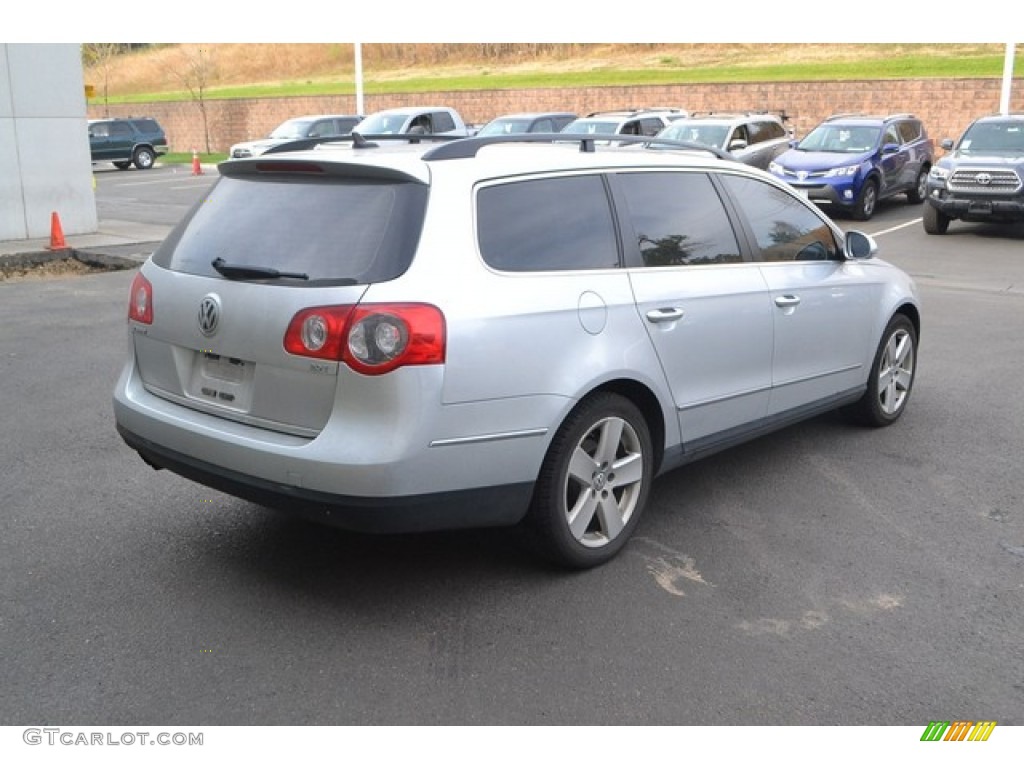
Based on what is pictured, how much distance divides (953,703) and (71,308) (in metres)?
9.25

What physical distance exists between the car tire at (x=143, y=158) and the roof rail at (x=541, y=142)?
3504cm

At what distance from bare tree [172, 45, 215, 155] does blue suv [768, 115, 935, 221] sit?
35.6 m

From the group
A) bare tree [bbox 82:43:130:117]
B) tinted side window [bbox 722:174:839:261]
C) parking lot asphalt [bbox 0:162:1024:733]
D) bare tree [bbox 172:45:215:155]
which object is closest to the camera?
parking lot asphalt [bbox 0:162:1024:733]

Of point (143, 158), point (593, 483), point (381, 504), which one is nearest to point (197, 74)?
point (143, 158)

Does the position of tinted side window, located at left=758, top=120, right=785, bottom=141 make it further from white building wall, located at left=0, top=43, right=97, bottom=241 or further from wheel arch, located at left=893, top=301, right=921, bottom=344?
wheel arch, located at left=893, top=301, right=921, bottom=344

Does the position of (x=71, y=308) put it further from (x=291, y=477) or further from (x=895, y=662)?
(x=895, y=662)

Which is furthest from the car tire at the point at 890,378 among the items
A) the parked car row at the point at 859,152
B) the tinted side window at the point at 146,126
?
the tinted side window at the point at 146,126

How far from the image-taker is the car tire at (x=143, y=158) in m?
36.9

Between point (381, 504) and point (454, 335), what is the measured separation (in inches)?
25.3

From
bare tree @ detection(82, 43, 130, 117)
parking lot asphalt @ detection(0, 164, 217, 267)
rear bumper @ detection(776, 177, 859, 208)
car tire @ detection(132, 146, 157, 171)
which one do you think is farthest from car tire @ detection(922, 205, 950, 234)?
bare tree @ detection(82, 43, 130, 117)

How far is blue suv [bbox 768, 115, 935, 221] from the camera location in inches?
723

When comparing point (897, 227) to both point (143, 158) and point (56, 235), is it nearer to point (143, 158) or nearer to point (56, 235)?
point (56, 235)

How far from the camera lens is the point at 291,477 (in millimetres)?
3752

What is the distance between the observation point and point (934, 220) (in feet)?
56.1
